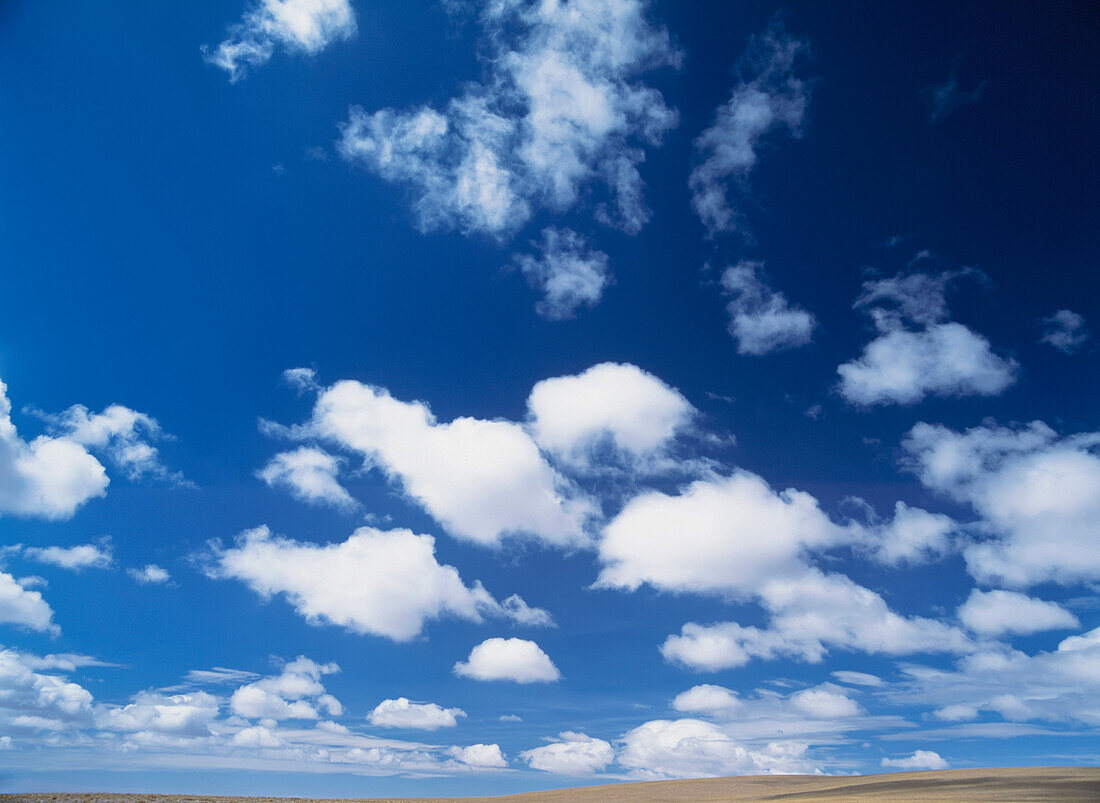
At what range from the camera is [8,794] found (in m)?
46.8

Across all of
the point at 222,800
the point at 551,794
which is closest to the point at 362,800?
the point at 222,800

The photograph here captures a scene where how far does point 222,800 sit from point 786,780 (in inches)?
3008

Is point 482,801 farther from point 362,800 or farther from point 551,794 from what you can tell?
point 362,800

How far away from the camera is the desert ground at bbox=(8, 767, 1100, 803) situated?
52.5 metres

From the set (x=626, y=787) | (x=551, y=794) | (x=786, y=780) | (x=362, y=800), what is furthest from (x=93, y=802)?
(x=786, y=780)

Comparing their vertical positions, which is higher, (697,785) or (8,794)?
(8,794)

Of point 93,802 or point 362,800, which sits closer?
point 93,802

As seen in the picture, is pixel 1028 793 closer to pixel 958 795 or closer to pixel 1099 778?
pixel 958 795

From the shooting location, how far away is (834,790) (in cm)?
6969

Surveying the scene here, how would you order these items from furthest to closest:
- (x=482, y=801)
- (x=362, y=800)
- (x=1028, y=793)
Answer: (x=482, y=801) → (x=362, y=800) → (x=1028, y=793)

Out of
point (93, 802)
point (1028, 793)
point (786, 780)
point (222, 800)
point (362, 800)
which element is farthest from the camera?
point (786, 780)

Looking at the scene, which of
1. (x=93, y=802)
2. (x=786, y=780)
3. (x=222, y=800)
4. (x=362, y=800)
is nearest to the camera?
(x=93, y=802)

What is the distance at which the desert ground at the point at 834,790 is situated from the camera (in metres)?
52.5

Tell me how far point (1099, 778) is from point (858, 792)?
25247mm
